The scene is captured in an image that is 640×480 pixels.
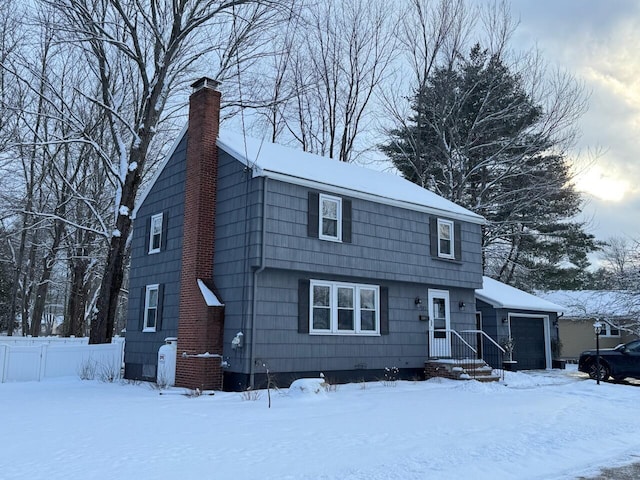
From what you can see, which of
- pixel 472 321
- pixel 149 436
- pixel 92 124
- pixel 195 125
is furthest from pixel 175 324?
pixel 92 124

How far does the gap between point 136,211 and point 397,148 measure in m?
17.0

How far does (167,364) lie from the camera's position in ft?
47.3

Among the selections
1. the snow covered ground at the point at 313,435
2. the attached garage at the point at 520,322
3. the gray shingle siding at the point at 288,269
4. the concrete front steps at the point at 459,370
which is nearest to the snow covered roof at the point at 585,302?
the attached garage at the point at 520,322

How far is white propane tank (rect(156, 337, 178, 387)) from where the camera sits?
563 inches

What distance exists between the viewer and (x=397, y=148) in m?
31.2

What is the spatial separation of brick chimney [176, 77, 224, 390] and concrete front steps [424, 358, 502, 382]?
641 cm

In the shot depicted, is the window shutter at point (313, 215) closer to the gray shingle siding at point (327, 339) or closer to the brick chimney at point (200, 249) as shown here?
the gray shingle siding at point (327, 339)

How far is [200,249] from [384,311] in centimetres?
541

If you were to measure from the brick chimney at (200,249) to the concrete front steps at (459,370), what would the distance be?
6.41 m

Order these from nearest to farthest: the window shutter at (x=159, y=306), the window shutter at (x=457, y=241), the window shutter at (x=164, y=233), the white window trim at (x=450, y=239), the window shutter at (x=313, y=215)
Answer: the window shutter at (x=313, y=215) → the window shutter at (x=159, y=306) → the window shutter at (x=164, y=233) → the white window trim at (x=450, y=239) → the window shutter at (x=457, y=241)

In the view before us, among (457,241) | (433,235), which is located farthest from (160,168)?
(457,241)

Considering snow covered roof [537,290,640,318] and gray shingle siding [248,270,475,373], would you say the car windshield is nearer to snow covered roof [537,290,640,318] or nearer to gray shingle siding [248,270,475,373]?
gray shingle siding [248,270,475,373]

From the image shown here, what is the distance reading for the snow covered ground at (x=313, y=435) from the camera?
6129mm

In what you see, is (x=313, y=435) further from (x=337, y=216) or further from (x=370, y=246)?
(x=370, y=246)
